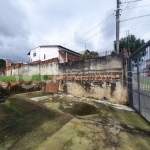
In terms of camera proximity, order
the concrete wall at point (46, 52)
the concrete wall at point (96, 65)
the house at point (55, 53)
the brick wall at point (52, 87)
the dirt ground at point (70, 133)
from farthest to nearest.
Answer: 1. the concrete wall at point (46, 52)
2. the house at point (55, 53)
3. the brick wall at point (52, 87)
4. the concrete wall at point (96, 65)
5. the dirt ground at point (70, 133)

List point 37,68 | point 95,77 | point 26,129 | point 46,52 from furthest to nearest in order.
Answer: point 46,52 < point 37,68 < point 95,77 < point 26,129

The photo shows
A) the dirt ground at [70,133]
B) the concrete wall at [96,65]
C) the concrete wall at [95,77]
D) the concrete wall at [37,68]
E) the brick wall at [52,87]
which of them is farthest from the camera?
the concrete wall at [37,68]

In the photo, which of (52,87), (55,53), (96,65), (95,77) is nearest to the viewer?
(95,77)

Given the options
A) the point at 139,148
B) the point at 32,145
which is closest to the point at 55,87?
the point at 32,145

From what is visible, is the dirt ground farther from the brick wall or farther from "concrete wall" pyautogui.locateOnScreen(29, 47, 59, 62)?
"concrete wall" pyautogui.locateOnScreen(29, 47, 59, 62)

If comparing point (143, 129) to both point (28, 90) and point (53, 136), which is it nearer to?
point (53, 136)

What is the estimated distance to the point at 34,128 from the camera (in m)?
2.55

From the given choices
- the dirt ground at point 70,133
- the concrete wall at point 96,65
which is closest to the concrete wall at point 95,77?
the concrete wall at point 96,65

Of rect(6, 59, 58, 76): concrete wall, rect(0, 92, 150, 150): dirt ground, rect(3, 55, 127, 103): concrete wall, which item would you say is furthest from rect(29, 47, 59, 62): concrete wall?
rect(0, 92, 150, 150): dirt ground

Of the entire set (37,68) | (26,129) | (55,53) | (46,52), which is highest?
(46,52)

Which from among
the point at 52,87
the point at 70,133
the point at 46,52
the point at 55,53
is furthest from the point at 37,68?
the point at 70,133

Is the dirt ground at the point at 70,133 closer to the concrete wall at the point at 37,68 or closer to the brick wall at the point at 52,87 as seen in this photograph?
the brick wall at the point at 52,87

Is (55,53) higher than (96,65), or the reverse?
(55,53)

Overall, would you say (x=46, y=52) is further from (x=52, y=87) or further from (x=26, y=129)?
(x=26, y=129)
